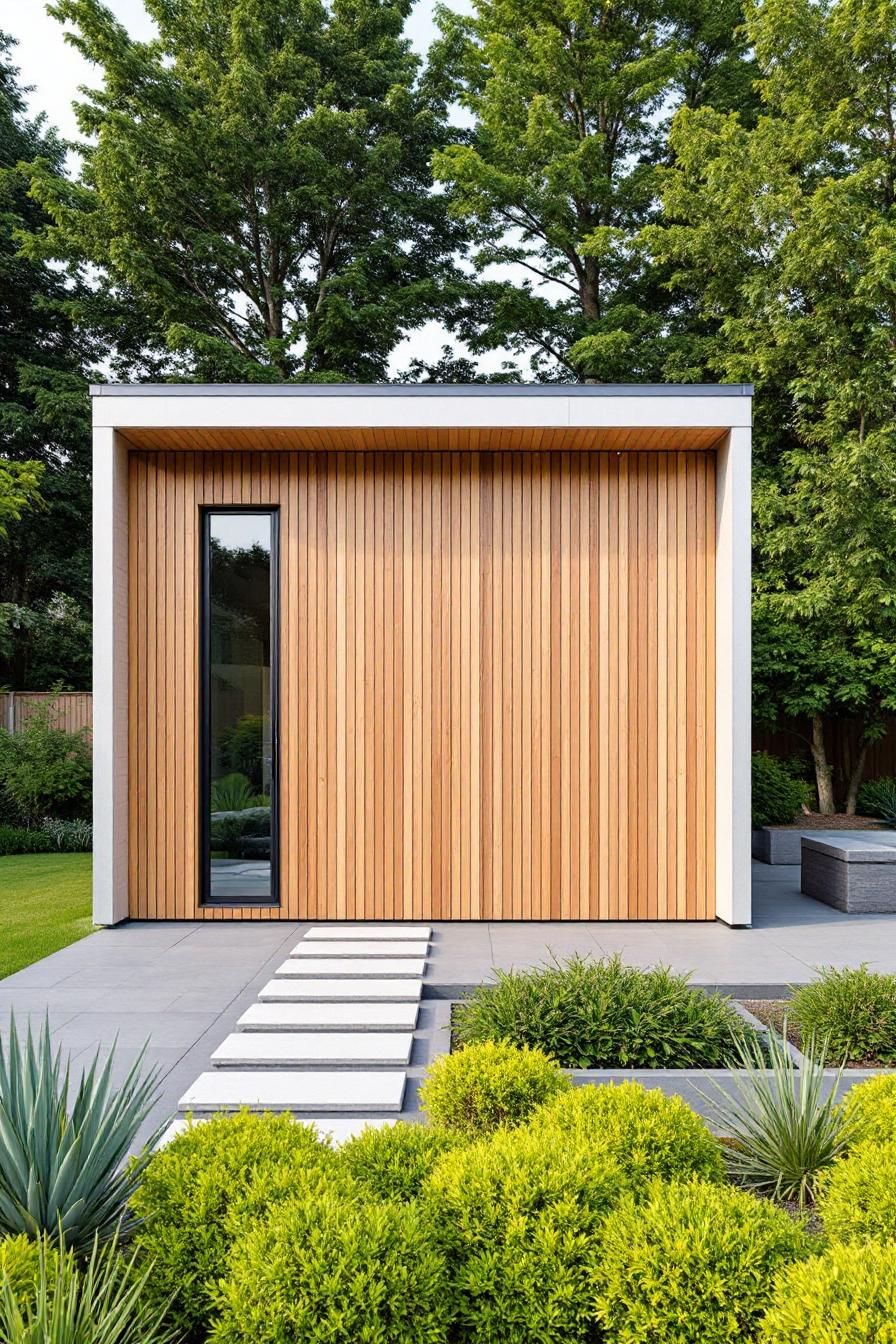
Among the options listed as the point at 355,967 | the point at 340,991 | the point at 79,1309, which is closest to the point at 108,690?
the point at 355,967

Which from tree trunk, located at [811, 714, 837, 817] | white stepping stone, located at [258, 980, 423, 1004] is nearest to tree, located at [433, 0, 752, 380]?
tree trunk, located at [811, 714, 837, 817]

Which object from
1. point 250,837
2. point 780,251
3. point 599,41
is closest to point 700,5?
point 599,41

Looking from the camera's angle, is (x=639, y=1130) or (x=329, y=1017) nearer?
(x=639, y=1130)

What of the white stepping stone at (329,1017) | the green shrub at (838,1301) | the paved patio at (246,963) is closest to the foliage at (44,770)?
the paved patio at (246,963)

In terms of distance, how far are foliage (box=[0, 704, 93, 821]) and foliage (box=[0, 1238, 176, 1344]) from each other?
31.2ft

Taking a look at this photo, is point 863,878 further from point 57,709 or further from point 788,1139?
point 57,709

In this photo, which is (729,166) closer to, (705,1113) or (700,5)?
(700,5)

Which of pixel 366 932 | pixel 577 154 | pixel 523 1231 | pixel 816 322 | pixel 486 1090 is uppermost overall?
pixel 577 154

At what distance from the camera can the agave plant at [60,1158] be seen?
1992 mm

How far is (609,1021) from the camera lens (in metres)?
3.59

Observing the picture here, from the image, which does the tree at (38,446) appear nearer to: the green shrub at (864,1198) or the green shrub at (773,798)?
the green shrub at (773,798)

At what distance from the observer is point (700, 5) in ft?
43.5

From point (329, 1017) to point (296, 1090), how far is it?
74cm

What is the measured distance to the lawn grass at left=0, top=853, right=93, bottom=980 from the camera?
552 cm
